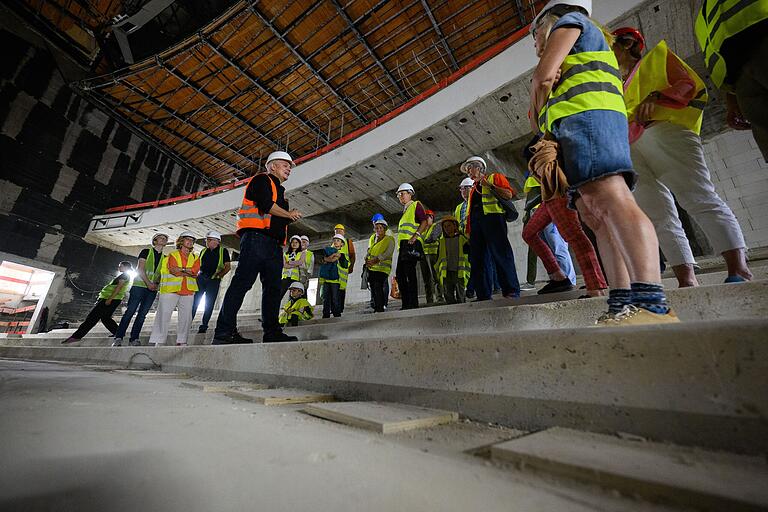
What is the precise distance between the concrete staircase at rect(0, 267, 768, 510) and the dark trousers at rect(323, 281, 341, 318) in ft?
12.6

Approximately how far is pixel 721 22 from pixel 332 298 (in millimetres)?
4986

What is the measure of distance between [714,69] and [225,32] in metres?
10.6

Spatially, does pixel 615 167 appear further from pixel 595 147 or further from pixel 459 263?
pixel 459 263

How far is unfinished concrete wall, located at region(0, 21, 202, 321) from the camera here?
31.9ft

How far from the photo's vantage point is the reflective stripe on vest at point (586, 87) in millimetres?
1289

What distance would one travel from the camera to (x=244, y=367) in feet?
6.84

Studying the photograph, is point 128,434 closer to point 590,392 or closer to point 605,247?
point 590,392

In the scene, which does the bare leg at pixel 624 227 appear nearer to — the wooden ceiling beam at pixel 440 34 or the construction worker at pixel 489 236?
the construction worker at pixel 489 236

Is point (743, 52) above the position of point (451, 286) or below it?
above

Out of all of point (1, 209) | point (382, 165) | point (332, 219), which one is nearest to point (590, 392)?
point (382, 165)

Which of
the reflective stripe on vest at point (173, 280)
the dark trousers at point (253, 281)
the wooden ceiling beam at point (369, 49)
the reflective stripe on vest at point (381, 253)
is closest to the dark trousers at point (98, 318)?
the reflective stripe on vest at point (173, 280)

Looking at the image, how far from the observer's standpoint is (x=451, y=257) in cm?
466

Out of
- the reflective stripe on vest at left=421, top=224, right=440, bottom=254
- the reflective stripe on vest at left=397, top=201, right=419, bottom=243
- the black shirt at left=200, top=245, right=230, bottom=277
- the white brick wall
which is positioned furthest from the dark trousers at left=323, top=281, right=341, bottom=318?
the white brick wall

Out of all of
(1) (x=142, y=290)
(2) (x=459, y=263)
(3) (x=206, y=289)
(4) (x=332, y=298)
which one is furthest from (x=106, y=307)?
(2) (x=459, y=263)
